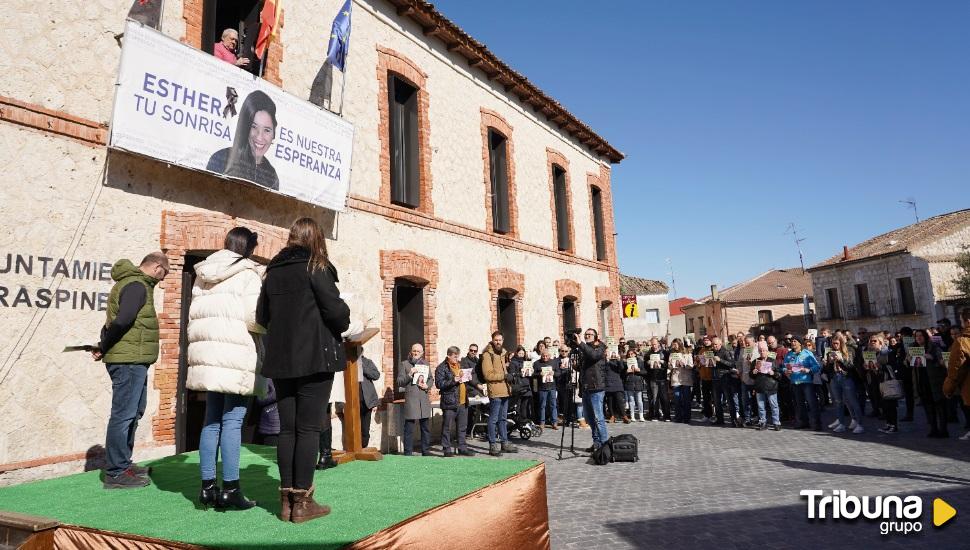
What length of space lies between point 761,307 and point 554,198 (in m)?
35.2

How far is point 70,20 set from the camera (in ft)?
19.5

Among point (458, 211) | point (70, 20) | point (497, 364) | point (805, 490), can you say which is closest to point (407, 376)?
point (497, 364)

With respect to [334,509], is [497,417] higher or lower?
lower

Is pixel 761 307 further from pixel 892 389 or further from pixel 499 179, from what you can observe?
pixel 499 179

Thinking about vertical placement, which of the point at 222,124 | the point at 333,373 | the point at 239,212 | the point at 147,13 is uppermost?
the point at 147,13

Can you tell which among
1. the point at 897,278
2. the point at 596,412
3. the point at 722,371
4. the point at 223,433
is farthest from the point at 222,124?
the point at 897,278

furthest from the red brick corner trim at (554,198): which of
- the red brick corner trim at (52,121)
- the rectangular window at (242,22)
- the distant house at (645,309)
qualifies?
the red brick corner trim at (52,121)

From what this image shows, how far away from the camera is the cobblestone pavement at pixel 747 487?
191 inches

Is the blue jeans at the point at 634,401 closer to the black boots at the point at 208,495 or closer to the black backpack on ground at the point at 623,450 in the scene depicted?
the black backpack on ground at the point at 623,450

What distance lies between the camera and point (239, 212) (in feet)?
24.3

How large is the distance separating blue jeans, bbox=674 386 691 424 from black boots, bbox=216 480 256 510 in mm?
11131

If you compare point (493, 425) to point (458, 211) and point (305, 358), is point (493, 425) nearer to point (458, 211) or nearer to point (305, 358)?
point (458, 211)

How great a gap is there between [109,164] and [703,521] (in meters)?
7.32

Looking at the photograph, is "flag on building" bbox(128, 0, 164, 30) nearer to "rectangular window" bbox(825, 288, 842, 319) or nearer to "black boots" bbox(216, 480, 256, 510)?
"black boots" bbox(216, 480, 256, 510)
